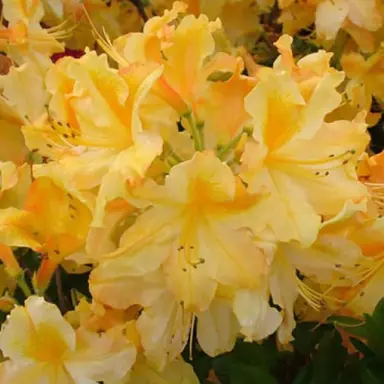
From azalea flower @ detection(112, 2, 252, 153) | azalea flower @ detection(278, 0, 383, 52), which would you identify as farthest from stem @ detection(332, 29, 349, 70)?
azalea flower @ detection(112, 2, 252, 153)

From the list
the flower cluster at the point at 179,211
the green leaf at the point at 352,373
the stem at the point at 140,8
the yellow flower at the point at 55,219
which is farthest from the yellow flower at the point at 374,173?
the stem at the point at 140,8

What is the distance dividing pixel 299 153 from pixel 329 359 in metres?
0.17

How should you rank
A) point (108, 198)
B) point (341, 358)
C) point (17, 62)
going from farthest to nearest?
1. point (17, 62)
2. point (341, 358)
3. point (108, 198)

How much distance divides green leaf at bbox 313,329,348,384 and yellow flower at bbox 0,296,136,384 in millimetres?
144

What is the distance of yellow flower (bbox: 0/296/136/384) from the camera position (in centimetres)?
63

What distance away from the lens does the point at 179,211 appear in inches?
24.7

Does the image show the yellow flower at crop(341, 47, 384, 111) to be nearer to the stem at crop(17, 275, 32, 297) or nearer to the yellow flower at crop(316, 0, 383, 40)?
the yellow flower at crop(316, 0, 383, 40)

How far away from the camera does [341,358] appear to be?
0.71 m

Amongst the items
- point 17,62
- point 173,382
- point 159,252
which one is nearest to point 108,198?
point 159,252

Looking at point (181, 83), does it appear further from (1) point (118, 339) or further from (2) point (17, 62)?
(2) point (17, 62)

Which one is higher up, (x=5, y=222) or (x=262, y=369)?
(x=5, y=222)

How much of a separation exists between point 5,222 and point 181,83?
16 cm

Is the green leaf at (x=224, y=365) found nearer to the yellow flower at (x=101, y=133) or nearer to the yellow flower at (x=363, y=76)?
the yellow flower at (x=101, y=133)

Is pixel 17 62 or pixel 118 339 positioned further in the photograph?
pixel 17 62
